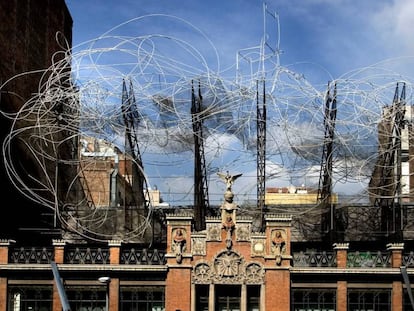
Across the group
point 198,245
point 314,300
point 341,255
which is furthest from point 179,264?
point 341,255

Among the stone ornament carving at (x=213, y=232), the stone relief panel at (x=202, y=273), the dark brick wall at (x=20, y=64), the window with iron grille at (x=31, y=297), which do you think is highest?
the dark brick wall at (x=20, y=64)

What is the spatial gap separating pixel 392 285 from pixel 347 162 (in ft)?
31.0

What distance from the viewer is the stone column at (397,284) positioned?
39.7 metres

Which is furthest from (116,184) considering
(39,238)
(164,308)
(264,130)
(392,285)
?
(392,285)

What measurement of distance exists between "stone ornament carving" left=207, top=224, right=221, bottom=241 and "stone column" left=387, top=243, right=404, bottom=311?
795 cm

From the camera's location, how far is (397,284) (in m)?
39.9

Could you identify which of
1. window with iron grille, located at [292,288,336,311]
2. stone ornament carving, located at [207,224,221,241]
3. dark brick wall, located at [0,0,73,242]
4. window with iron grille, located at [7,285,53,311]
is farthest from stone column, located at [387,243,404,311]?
dark brick wall, located at [0,0,73,242]

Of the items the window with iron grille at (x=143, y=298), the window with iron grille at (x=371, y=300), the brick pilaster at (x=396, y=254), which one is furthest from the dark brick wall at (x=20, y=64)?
the brick pilaster at (x=396, y=254)

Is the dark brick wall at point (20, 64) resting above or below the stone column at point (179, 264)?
above

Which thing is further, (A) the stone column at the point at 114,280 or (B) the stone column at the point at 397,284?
(A) the stone column at the point at 114,280

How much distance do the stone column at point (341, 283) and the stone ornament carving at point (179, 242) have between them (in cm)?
704

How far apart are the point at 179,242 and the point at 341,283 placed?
25.2 feet

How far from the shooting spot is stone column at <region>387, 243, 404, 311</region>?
39.7 m

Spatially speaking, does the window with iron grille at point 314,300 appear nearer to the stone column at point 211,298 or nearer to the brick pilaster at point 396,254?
the brick pilaster at point 396,254
